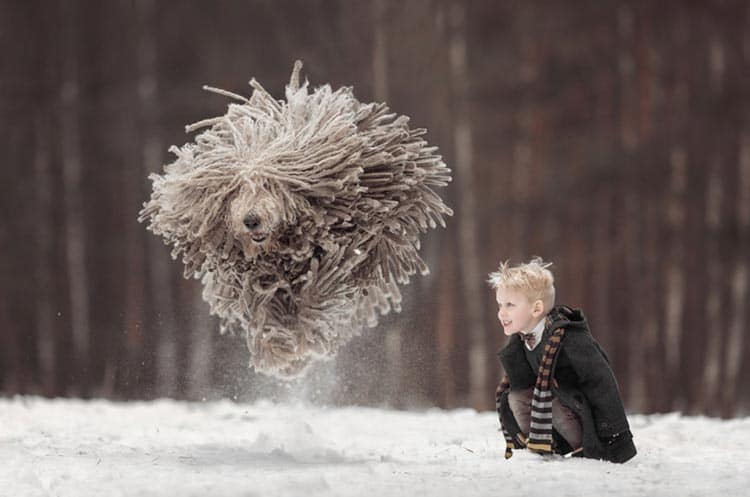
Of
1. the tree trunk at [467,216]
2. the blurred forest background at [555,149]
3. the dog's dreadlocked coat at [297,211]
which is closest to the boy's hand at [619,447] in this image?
the dog's dreadlocked coat at [297,211]

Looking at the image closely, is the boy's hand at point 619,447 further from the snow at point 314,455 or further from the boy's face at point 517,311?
the boy's face at point 517,311

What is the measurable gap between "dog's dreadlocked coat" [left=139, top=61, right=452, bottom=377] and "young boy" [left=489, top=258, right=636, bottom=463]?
0.46 meters

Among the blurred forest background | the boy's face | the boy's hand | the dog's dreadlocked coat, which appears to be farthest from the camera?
the blurred forest background

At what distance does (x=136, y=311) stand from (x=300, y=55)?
1.58 m

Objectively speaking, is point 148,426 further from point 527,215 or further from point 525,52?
point 525,52

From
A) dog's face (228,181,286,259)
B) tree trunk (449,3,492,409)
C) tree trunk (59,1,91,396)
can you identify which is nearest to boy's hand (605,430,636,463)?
dog's face (228,181,286,259)

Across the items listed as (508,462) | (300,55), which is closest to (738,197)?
(300,55)

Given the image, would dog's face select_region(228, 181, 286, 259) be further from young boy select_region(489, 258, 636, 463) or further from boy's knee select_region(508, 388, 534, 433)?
boy's knee select_region(508, 388, 534, 433)

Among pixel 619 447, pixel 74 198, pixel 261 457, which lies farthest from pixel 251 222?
pixel 74 198

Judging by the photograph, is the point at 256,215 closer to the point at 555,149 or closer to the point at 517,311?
the point at 517,311

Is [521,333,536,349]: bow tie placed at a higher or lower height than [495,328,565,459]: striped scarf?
higher

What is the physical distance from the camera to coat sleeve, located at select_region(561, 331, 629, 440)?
10.1 ft

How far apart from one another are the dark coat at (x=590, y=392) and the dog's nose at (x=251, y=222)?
0.93m

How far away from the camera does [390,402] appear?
4.79 metres
